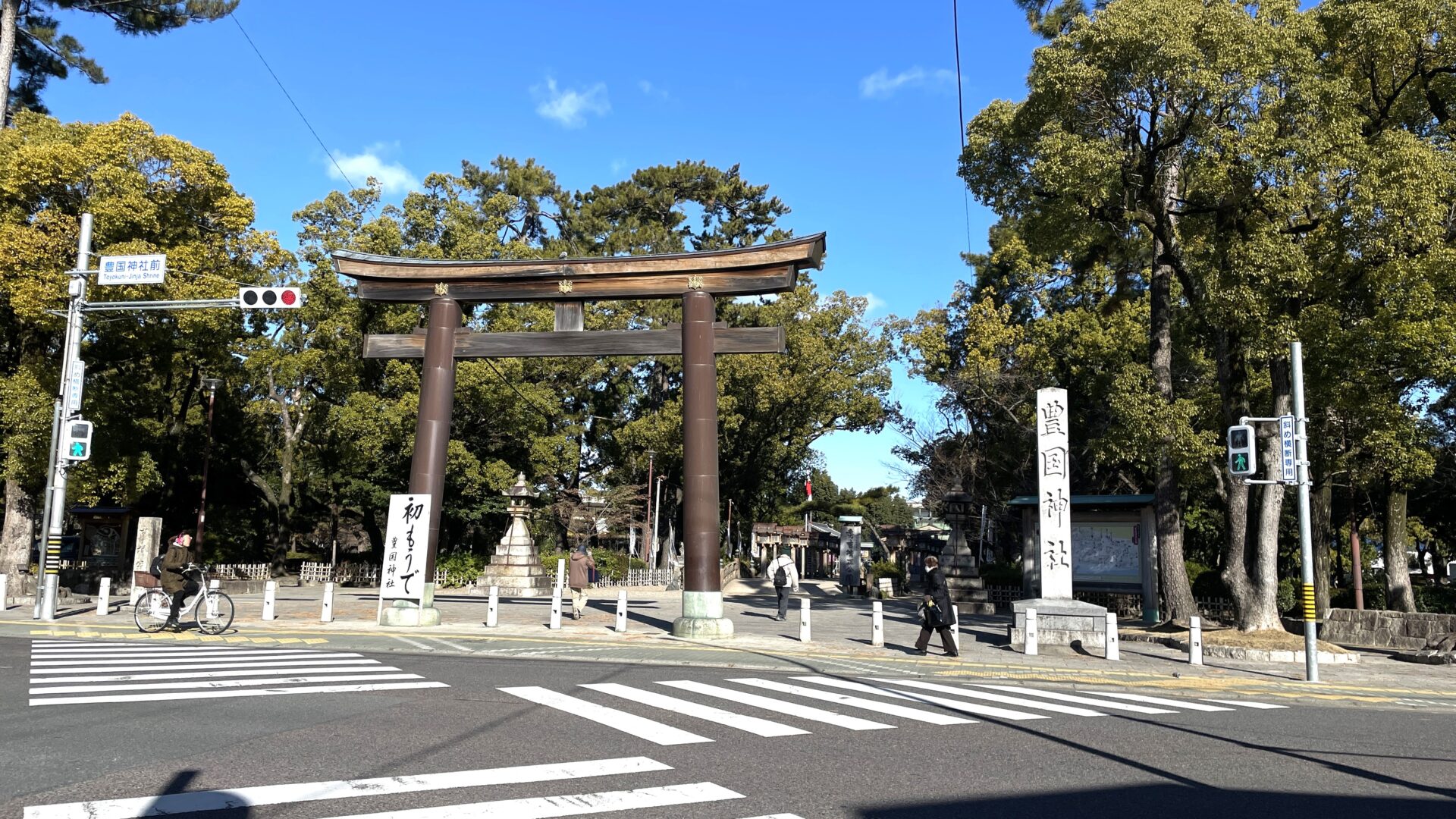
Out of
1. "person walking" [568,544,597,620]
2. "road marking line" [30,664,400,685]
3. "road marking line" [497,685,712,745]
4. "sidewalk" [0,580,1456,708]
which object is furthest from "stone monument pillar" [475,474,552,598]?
"road marking line" [497,685,712,745]

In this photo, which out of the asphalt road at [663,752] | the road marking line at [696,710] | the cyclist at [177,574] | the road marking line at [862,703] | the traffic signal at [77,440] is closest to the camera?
the asphalt road at [663,752]

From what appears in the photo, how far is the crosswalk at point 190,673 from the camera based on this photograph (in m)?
8.81

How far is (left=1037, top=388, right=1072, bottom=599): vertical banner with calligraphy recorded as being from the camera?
15914 mm

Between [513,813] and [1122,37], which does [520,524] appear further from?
[513,813]

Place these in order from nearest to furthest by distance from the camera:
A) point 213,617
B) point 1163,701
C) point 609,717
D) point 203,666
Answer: point 609,717, point 1163,701, point 203,666, point 213,617

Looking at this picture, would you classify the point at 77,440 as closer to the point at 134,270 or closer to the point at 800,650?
the point at 134,270

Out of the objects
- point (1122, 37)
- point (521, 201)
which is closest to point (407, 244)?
point (521, 201)

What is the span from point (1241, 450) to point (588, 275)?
11.4 m

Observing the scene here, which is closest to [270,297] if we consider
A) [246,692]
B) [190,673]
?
[190,673]

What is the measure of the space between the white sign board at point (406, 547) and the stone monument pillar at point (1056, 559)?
10.4 metres

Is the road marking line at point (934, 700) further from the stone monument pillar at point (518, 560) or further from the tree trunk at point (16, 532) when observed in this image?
the tree trunk at point (16, 532)

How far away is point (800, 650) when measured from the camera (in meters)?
14.8

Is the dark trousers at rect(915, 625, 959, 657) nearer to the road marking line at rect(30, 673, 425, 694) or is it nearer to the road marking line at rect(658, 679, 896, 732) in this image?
the road marking line at rect(658, 679, 896, 732)

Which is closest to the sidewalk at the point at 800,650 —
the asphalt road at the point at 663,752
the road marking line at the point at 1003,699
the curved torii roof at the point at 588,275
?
the road marking line at the point at 1003,699
